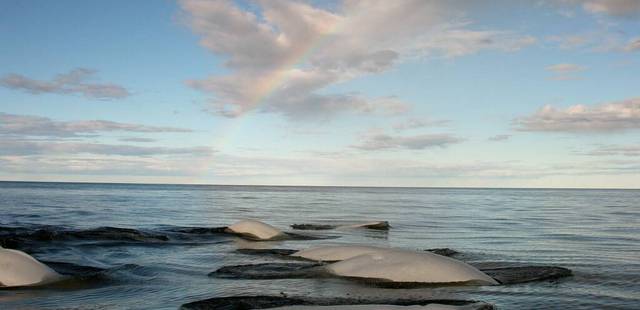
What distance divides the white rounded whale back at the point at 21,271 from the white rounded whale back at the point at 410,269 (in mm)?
5627

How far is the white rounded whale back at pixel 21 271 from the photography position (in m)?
10.3

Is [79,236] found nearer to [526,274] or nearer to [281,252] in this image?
[281,252]

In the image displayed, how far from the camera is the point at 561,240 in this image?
2033 centimetres

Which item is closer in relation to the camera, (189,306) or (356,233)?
(189,306)

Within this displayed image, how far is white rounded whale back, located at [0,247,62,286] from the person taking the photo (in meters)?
10.3

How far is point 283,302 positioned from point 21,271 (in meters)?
5.45

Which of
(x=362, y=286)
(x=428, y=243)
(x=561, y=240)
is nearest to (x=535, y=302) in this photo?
(x=362, y=286)

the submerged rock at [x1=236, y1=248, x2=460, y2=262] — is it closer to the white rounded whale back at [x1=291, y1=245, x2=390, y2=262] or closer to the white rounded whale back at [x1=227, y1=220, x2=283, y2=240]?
the white rounded whale back at [x1=291, y1=245, x2=390, y2=262]

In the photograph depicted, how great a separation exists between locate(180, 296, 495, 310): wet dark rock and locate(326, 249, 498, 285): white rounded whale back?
174 cm

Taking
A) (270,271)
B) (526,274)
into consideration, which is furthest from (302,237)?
(526,274)

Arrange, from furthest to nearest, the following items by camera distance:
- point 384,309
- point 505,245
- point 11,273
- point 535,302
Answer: point 505,245, point 11,273, point 535,302, point 384,309

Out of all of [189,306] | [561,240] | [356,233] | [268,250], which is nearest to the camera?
[189,306]

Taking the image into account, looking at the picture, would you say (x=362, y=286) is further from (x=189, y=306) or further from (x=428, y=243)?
(x=428, y=243)

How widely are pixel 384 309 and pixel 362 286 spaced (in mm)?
3093
